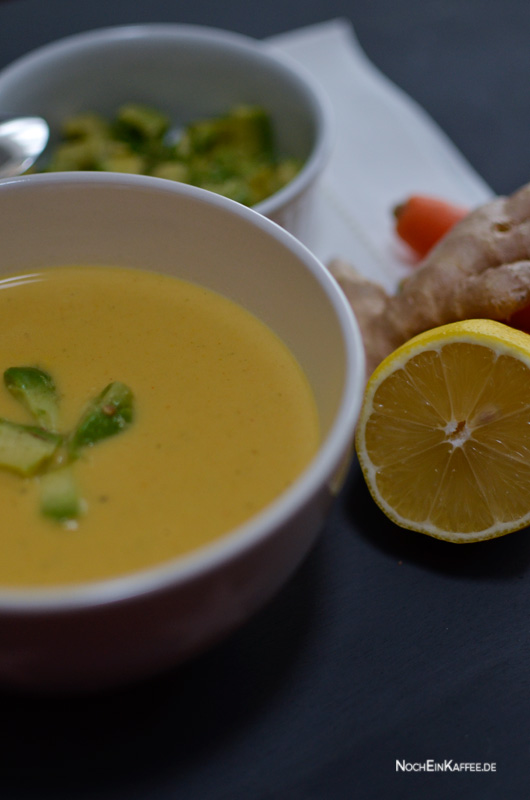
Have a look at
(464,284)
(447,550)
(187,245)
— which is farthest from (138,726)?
(464,284)

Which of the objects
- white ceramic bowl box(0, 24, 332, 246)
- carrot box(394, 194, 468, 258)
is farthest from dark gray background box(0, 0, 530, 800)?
white ceramic bowl box(0, 24, 332, 246)

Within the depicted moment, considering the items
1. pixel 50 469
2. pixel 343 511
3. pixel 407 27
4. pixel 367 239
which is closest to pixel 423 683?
pixel 343 511

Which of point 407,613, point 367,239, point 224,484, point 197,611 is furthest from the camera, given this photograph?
point 367,239

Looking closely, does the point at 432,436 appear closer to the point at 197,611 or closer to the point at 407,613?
the point at 407,613

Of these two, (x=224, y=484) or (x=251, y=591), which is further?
(x=224, y=484)

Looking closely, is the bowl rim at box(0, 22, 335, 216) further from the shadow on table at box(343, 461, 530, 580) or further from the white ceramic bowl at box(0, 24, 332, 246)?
the shadow on table at box(343, 461, 530, 580)

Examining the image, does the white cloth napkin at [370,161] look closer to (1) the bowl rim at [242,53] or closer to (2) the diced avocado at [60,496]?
(1) the bowl rim at [242,53]

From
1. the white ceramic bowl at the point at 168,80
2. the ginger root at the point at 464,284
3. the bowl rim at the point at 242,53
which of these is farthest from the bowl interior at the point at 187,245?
the white ceramic bowl at the point at 168,80
